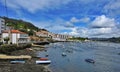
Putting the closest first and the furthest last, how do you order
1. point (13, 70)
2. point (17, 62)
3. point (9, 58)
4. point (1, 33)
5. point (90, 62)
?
1. point (13, 70)
2. point (17, 62)
3. point (9, 58)
4. point (90, 62)
5. point (1, 33)

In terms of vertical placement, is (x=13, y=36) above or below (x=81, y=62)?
above

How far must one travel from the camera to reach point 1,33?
121 meters

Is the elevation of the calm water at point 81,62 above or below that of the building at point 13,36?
below

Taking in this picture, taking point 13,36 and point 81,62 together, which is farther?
point 13,36

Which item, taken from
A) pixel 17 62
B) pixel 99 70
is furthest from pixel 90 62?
pixel 17 62

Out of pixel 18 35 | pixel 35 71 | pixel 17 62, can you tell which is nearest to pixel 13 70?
pixel 35 71

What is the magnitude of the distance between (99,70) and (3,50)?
123ft

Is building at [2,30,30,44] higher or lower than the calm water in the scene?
higher

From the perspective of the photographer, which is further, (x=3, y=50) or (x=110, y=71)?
(x=3, y=50)

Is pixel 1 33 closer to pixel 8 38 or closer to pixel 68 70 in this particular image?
pixel 8 38

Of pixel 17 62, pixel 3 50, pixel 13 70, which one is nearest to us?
pixel 13 70

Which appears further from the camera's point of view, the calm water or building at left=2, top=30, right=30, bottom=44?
building at left=2, top=30, right=30, bottom=44

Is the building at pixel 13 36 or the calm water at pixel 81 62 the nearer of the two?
the calm water at pixel 81 62

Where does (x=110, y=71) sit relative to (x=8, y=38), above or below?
below
